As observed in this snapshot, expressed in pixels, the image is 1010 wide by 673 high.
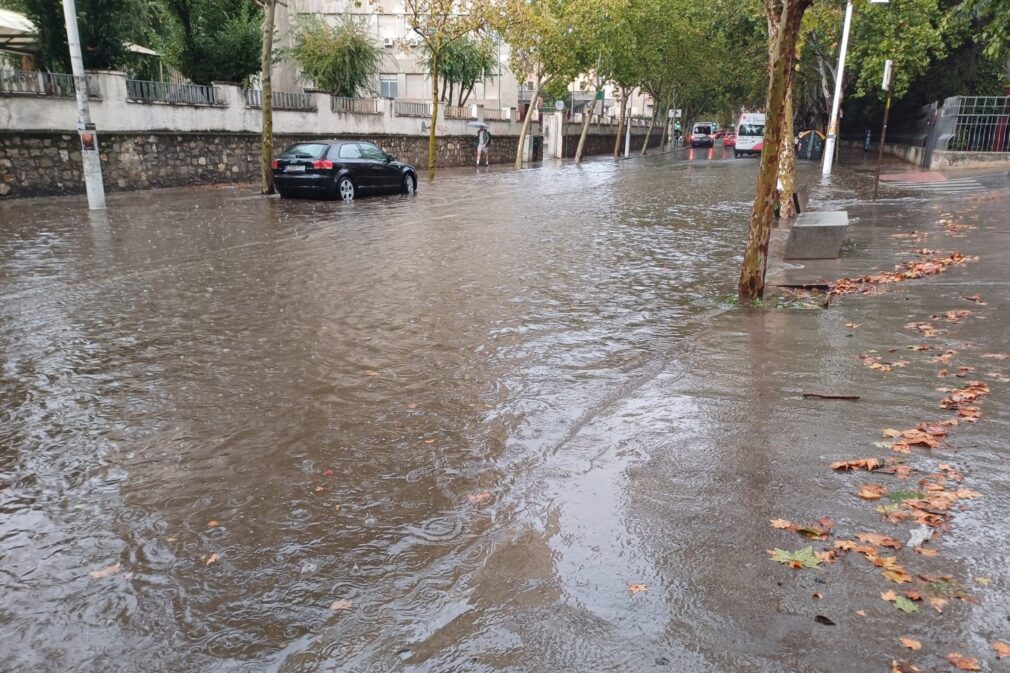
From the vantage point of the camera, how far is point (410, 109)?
1337 inches

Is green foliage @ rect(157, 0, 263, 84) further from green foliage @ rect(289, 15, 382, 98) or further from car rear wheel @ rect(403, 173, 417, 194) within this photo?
car rear wheel @ rect(403, 173, 417, 194)

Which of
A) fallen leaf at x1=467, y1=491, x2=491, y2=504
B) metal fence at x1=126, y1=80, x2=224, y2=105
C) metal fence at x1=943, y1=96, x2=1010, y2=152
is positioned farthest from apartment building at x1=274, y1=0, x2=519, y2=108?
fallen leaf at x1=467, y1=491, x2=491, y2=504

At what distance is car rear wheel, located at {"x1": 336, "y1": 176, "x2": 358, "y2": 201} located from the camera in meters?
18.2

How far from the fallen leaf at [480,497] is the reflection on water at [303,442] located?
56 mm

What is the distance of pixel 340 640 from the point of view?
285 cm

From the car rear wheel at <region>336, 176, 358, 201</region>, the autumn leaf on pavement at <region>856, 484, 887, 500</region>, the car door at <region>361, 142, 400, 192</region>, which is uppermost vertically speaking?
the car door at <region>361, 142, 400, 192</region>

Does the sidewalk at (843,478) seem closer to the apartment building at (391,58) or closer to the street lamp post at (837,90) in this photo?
the street lamp post at (837,90)

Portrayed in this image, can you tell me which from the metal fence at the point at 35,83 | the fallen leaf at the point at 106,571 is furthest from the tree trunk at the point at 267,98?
the fallen leaf at the point at 106,571

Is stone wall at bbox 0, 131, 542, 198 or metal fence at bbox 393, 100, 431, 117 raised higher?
metal fence at bbox 393, 100, 431, 117

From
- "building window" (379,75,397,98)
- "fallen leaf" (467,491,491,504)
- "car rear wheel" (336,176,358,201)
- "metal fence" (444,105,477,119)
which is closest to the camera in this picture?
"fallen leaf" (467,491,491,504)

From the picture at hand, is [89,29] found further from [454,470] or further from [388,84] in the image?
[388,84]

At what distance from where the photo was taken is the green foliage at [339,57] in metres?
35.9

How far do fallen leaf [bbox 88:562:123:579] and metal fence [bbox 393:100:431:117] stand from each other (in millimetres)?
31358

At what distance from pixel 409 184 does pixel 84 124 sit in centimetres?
799
